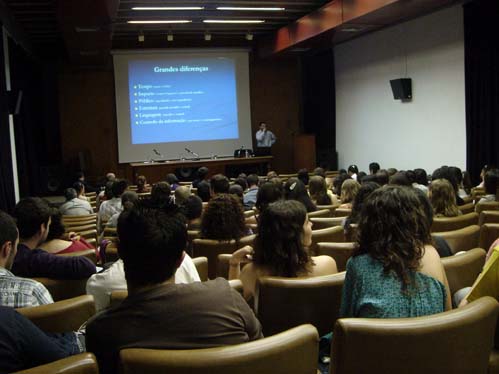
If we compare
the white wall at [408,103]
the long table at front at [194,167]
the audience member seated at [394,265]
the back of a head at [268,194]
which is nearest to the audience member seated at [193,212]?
the back of a head at [268,194]

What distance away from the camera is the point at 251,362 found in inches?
55.6

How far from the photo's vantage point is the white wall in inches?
398

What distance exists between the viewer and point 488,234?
3602 millimetres

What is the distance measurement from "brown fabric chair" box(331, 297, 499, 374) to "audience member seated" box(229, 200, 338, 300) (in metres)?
0.97

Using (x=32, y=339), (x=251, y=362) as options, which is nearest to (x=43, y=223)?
(x=32, y=339)

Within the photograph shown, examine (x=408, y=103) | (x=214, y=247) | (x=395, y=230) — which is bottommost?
(x=214, y=247)

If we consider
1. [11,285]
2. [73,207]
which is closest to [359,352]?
[11,285]

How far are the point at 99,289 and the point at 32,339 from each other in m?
1.05

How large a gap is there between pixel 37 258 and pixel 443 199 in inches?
115

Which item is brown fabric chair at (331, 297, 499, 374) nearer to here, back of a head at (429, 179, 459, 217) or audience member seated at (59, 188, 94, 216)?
back of a head at (429, 179, 459, 217)

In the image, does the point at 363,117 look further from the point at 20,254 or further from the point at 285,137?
the point at 20,254

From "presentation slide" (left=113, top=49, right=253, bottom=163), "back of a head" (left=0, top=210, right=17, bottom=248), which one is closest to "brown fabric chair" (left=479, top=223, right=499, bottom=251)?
"back of a head" (left=0, top=210, right=17, bottom=248)

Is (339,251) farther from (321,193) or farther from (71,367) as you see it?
(321,193)

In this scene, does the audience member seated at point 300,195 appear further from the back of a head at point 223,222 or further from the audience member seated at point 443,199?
the back of a head at point 223,222
